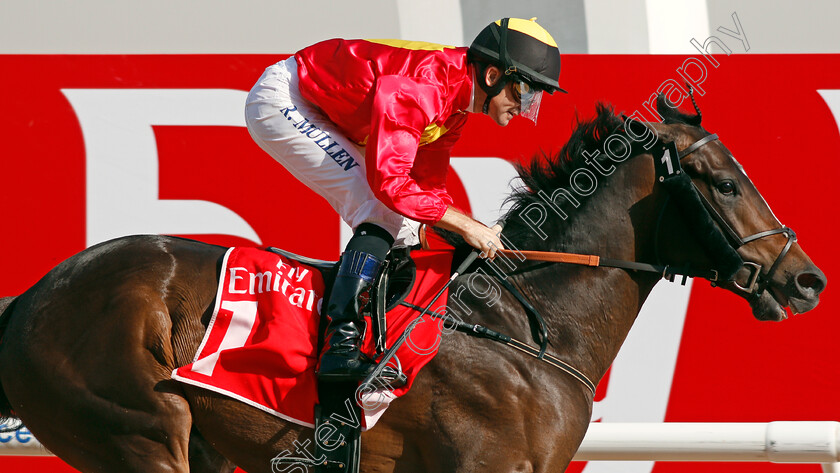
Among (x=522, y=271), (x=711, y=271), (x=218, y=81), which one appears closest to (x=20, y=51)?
(x=218, y=81)

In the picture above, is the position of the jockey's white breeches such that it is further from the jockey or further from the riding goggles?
the riding goggles

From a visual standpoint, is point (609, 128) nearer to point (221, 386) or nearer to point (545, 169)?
point (545, 169)

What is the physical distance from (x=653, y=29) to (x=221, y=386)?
287 centimetres

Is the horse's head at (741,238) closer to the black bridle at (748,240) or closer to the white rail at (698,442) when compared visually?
the black bridle at (748,240)

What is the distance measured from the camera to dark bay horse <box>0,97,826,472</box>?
2.41m

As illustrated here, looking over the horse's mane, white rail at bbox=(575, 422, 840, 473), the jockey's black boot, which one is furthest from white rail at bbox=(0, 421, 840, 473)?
the jockey's black boot

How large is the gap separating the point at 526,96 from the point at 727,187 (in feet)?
2.31

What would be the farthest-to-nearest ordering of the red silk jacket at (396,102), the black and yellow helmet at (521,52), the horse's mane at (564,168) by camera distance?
1. the horse's mane at (564,168)
2. the black and yellow helmet at (521,52)
3. the red silk jacket at (396,102)

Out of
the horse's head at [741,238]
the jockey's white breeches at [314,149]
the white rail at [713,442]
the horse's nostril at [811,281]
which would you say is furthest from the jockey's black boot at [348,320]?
the white rail at [713,442]

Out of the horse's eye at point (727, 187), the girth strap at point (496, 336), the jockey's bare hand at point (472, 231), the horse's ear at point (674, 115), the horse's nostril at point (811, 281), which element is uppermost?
the horse's ear at point (674, 115)

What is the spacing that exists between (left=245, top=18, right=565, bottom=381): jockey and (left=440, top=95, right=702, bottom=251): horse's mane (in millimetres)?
195

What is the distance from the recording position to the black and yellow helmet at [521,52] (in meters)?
2.55

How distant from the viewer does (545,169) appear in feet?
9.32

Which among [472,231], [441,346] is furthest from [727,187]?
[441,346]
